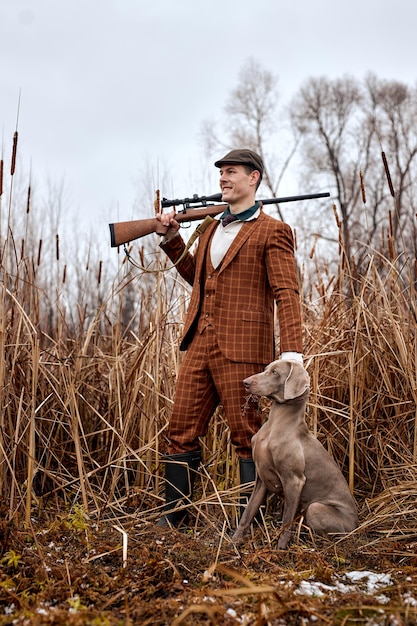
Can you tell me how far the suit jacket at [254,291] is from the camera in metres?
3.95

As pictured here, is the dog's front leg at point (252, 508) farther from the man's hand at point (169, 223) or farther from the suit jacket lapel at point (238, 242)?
the man's hand at point (169, 223)

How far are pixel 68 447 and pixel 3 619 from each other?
2.30 metres

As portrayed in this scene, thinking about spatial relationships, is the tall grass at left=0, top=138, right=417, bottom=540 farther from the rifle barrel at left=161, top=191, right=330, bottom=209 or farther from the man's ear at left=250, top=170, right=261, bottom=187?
the man's ear at left=250, top=170, right=261, bottom=187

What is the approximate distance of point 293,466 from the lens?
11.9 feet

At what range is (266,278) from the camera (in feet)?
13.5

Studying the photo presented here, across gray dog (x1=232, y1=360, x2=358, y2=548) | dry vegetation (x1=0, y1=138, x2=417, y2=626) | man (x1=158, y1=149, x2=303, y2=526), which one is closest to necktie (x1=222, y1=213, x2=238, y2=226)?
man (x1=158, y1=149, x2=303, y2=526)

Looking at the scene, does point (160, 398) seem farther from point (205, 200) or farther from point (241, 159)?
point (241, 159)

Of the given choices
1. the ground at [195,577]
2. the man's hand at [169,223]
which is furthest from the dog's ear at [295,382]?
the man's hand at [169,223]

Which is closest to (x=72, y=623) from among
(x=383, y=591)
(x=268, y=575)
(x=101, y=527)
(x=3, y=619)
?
(x=3, y=619)

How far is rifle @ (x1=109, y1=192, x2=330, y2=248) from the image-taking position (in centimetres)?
416

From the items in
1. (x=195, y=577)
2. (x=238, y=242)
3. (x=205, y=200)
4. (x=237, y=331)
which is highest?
(x=205, y=200)

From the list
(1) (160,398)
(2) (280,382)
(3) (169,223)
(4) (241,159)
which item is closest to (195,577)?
(2) (280,382)

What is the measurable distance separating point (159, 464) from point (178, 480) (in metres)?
0.37

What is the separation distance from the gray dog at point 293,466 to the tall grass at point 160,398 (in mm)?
316
